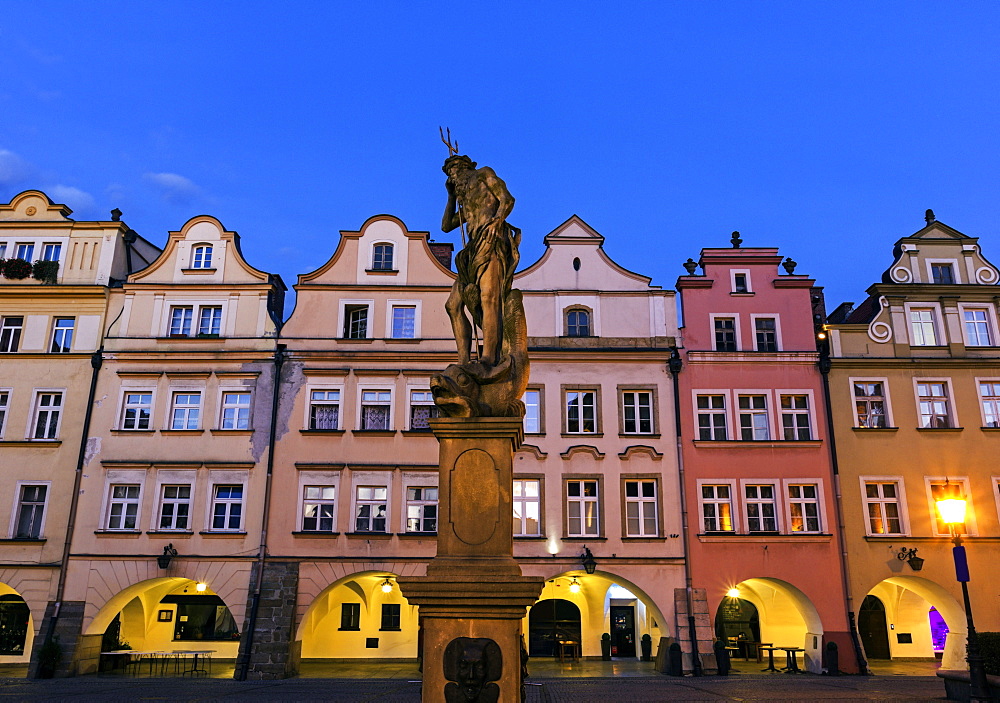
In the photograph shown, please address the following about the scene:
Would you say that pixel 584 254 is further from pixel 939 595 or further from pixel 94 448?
pixel 94 448

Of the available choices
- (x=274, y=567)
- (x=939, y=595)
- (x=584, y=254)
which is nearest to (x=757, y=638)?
(x=939, y=595)

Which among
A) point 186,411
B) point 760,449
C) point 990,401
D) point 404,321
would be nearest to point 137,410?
point 186,411

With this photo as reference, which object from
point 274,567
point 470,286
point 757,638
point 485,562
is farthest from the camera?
point 757,638

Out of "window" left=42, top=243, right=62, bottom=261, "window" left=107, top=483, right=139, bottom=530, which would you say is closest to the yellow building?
"window" left=107, top=483, right=139, bottom=530

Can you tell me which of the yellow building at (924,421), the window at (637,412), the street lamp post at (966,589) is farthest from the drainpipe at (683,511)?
the street lamp post at (966,589)

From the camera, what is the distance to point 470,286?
27.5ft

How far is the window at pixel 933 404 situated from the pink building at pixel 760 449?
9.52 ft

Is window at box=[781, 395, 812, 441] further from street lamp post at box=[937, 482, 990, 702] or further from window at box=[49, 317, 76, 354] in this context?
window at box=[49, 317, 76, 354]

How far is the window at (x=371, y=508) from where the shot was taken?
74.0 feet

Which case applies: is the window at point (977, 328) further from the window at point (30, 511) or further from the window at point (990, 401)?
the window at point (30, 511)

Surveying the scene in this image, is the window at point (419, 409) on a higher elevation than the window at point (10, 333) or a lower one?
lower

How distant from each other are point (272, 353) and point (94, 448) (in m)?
5.59

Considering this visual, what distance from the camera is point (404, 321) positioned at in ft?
→ 79.7

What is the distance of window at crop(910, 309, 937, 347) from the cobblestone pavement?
31.1 feet
